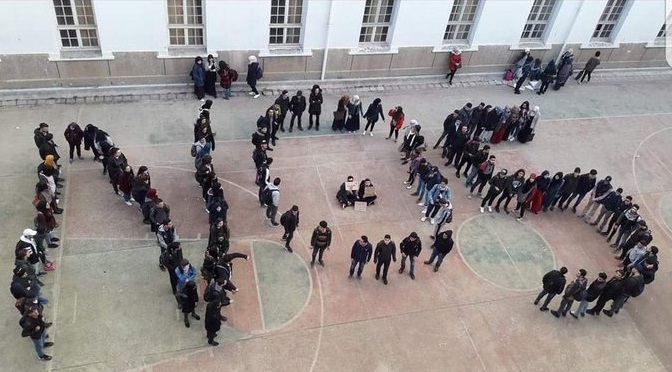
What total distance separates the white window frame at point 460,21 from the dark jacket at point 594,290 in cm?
1205

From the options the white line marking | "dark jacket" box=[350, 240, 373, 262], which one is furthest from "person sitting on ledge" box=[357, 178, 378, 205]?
the white line marking

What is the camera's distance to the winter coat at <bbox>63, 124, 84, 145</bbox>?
1534 cm

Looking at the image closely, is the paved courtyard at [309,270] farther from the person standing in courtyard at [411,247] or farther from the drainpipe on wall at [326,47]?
the drainpipe on wall at [326,47]

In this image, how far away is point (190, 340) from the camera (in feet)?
40.4

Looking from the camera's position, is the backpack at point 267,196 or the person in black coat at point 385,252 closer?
the person in black coat at point 385,252

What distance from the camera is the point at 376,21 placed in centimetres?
2066

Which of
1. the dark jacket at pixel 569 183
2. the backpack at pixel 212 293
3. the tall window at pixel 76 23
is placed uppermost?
the tall window at pixel 76 23

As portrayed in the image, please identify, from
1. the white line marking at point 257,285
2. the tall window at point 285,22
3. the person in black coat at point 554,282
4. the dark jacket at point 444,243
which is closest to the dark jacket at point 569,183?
the person in black coat at point 554,282

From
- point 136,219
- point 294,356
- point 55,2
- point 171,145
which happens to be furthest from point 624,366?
point 55,2

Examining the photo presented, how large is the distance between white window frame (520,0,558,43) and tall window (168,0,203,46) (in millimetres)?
13111

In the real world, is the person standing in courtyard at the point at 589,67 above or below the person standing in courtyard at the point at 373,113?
above

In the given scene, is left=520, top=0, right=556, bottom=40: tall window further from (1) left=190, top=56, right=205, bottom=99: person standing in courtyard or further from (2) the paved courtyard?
(1) left=190, top=56, right=205, bottom=99: person standing in courtyard

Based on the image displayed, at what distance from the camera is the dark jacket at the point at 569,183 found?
639 inches

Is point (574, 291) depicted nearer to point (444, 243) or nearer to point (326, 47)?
point (444, 243)
